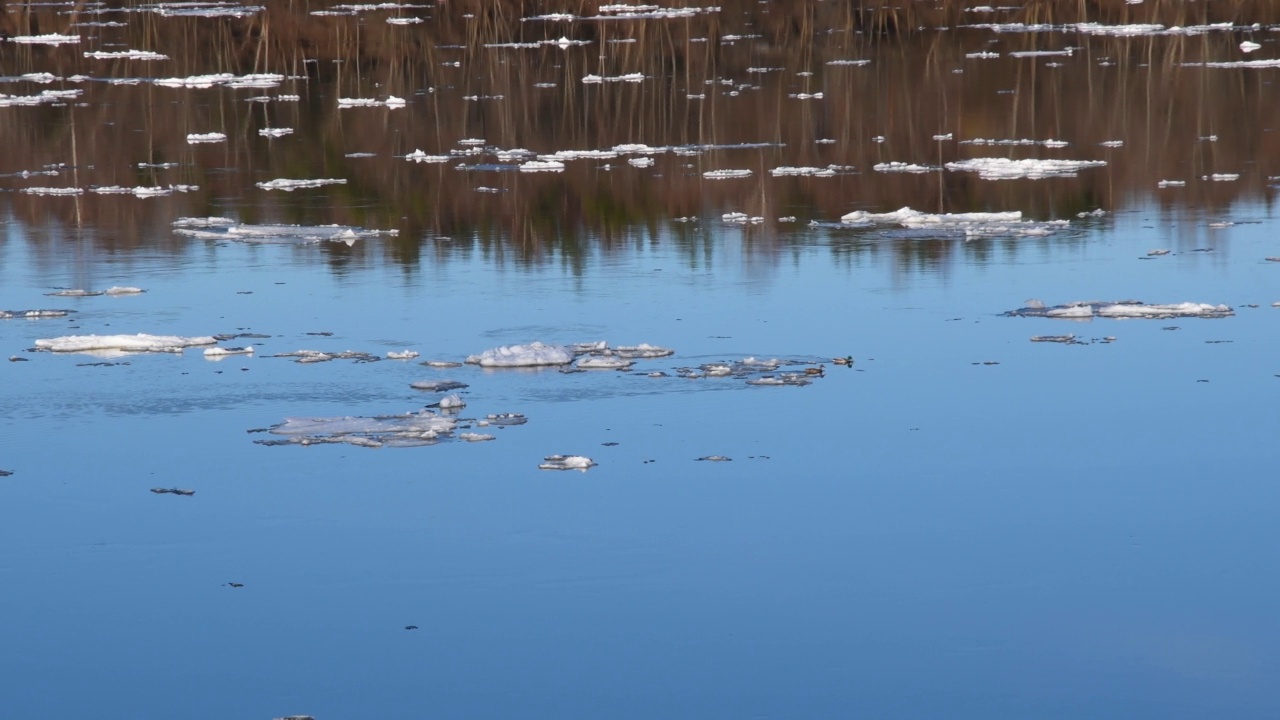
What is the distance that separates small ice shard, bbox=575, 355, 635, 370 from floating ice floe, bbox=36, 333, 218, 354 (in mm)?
1736

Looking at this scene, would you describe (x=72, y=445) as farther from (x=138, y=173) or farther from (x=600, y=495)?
(x=138, y=173)

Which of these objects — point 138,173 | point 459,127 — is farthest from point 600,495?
point 459,127

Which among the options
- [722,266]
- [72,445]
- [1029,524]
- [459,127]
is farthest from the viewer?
[459,127]

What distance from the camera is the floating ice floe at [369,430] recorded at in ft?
20.5

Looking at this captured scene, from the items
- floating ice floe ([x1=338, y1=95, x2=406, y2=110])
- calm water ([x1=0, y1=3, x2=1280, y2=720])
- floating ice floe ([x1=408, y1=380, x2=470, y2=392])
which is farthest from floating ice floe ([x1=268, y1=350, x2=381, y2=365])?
floating ice floe ([x1=338, y1=95, x2=406, y2=110])

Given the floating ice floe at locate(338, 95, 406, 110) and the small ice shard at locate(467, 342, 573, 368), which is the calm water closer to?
the small ice shard at locate(467, 342, 573, 368)

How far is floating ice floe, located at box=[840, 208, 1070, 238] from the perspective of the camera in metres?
10.6

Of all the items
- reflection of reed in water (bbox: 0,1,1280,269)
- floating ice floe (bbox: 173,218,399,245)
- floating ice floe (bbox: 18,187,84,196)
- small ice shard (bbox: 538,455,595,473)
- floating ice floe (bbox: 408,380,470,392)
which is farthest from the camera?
floating ice floe (bbox: 18,187,84,196)

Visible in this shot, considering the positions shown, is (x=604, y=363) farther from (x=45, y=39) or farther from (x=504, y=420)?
(x=45, y=39)

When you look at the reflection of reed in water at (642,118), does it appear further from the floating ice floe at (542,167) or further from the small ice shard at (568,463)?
the small ice shard at (568,463)

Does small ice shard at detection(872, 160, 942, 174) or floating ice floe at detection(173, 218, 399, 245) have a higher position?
small ice shard at detection(872, 160, 942, 174)

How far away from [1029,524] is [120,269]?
6327mm

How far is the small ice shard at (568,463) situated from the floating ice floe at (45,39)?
26579 mm

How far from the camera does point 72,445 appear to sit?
6.39 metres
